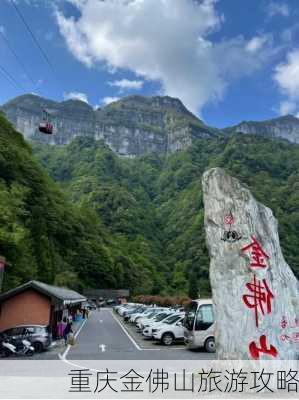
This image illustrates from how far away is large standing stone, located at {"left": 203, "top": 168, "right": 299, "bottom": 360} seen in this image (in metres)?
8.83

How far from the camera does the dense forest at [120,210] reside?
4622cm

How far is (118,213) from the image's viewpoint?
11612 cm

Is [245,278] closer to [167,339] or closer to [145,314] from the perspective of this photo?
[167,339]

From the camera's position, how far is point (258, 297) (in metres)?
9.00

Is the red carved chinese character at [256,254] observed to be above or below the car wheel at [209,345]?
above

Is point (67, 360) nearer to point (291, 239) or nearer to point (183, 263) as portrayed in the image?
point (291, 239)

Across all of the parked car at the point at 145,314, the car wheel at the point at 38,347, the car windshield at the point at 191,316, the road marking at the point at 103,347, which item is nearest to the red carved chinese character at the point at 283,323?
the car windshield at the point at 191,316

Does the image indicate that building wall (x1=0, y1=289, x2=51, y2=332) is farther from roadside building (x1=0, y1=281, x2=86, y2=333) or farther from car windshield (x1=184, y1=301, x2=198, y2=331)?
car windshield (x1=184, y1=301, x2=198, y2=331)

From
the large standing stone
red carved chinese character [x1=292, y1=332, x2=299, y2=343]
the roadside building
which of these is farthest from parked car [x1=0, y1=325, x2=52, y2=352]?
red carved chinese character [x1=292, y1=332, x2=299, y2=343]

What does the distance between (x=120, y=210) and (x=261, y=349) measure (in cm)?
10776

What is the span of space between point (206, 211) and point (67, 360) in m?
8.87

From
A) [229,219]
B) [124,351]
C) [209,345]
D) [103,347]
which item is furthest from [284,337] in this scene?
[103,347]

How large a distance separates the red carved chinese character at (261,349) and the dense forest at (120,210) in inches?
985

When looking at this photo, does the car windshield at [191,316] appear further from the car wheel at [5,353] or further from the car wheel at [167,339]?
the car wheel at [5,353]
